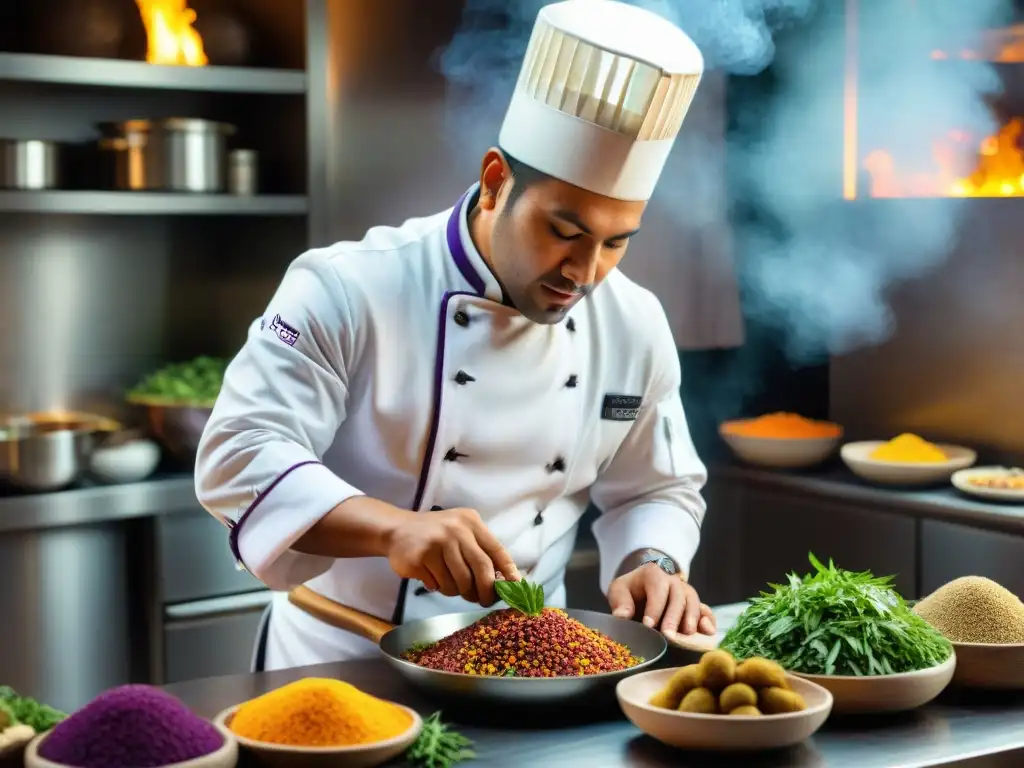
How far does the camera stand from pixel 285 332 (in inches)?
85.5

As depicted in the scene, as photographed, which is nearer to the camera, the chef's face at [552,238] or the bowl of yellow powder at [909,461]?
the chef's face at [552,238]

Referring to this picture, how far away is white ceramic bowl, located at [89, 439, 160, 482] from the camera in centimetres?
359

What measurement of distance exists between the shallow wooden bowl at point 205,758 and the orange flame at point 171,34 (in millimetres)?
2698

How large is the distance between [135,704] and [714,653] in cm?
68

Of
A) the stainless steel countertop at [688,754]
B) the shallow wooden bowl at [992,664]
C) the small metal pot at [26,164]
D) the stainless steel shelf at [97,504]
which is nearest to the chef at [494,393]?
the stainless steel countertop at [688,754]

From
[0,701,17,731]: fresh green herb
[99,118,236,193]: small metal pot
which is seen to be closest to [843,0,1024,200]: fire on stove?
[99,118,236,193]: small metal pot

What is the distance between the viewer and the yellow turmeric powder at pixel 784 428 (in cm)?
422

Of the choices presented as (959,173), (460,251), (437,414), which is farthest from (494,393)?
(959,173)

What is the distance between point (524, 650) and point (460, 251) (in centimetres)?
81

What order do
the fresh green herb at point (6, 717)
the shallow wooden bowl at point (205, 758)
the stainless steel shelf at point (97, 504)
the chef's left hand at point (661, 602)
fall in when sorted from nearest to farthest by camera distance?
the shallow wooden bowl at point (205, 758) < the fresh green herb at point (6, 717) < the chef's left hand at point (661, 602) < the stainless steel shelf at point (97, 504)

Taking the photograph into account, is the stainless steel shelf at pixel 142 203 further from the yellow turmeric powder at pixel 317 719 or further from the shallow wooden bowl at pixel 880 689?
the shallow wooden bowl at pixel 880 689

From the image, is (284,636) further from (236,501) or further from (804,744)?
(804,744)

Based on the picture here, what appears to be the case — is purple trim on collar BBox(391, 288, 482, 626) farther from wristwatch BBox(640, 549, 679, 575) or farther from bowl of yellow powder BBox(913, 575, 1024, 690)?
bowl of yellow powder BBox(913, 575, 1024, 690)

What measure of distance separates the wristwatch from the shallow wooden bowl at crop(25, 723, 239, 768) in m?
0.99
